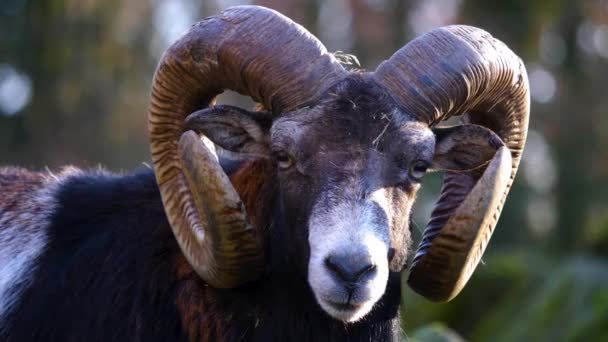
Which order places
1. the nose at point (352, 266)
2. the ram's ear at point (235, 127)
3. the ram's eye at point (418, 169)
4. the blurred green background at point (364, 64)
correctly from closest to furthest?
the nose at point (352, 266)
the ram's eye at point (418, 169)
the ram's ear at point (235, 127)
the blurred green background at point (364, 64)

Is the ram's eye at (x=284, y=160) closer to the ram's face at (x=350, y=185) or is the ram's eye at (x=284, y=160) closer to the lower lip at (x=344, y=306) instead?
the ram's face at (x=350, y=185)

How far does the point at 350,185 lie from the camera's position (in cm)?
802

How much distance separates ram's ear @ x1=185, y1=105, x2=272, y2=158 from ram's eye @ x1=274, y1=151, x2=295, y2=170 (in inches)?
16.3

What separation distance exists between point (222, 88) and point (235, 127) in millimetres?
485

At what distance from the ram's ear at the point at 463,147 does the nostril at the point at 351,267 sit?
67.5 inches

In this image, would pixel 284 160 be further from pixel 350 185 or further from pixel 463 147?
pixel 463 147

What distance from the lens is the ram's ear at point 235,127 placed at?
8.78 meters

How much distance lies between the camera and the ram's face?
7609 mm

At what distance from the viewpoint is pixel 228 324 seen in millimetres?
8852

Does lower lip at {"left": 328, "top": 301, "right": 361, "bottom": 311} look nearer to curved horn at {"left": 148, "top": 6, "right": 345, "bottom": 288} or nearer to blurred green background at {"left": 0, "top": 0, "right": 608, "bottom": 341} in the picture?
curved horn at {"left": 148, "top": 6, "right": 345, "bottom": 288}

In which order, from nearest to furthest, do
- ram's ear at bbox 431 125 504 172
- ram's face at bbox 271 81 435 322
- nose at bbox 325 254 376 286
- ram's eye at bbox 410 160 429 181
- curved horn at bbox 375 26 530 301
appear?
nose at bbox 325 254 376 286, ram's face at bbox 271 81 435 322, curved horn at bbox 375 26 530 301, ram's eye at bbox 410 160 429 181, ram's ear at bbox 431 125 504 172

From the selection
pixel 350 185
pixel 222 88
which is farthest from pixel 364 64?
pixel 350 185

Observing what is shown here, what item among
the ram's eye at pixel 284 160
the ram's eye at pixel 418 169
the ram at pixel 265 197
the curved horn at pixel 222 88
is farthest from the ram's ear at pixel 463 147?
the ram's eye at pixel 284 160

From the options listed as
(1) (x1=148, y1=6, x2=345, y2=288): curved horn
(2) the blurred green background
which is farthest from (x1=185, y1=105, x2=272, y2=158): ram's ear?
(2) the blurred green background
